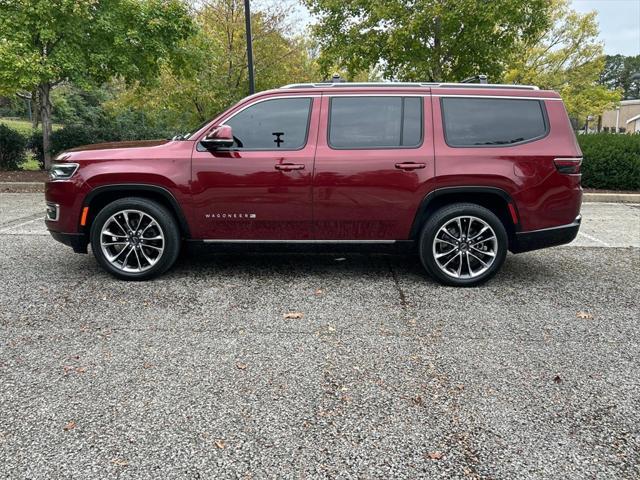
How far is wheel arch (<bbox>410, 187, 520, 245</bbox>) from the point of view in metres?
4.83

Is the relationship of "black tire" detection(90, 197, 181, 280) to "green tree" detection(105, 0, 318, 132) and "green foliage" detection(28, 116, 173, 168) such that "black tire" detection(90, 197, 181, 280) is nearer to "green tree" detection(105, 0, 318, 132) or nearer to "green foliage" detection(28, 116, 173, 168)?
"green foliage" detection(28, 116, 173, 168)

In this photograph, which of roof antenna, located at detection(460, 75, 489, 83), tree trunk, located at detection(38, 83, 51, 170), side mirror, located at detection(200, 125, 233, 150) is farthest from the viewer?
tree trunk, located at detection(38, 83, 51, 170)

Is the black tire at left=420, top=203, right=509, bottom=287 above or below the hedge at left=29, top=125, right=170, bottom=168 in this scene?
below

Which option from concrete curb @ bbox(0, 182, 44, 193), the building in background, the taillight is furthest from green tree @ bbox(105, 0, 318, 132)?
the building in background

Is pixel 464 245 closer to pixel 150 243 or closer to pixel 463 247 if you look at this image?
pixel 463 247

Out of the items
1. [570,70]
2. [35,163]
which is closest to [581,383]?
[35,163]

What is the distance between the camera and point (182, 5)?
11.7m

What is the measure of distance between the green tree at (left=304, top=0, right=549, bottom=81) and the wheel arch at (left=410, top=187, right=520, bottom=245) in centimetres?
793

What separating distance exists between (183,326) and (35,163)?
12646 mm

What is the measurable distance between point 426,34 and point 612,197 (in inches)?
229

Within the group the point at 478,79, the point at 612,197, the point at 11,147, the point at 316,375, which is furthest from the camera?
the point at 11,147

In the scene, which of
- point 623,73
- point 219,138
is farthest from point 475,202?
point 623,73

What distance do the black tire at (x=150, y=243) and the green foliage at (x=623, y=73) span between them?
108 m

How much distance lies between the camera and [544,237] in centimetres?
495
